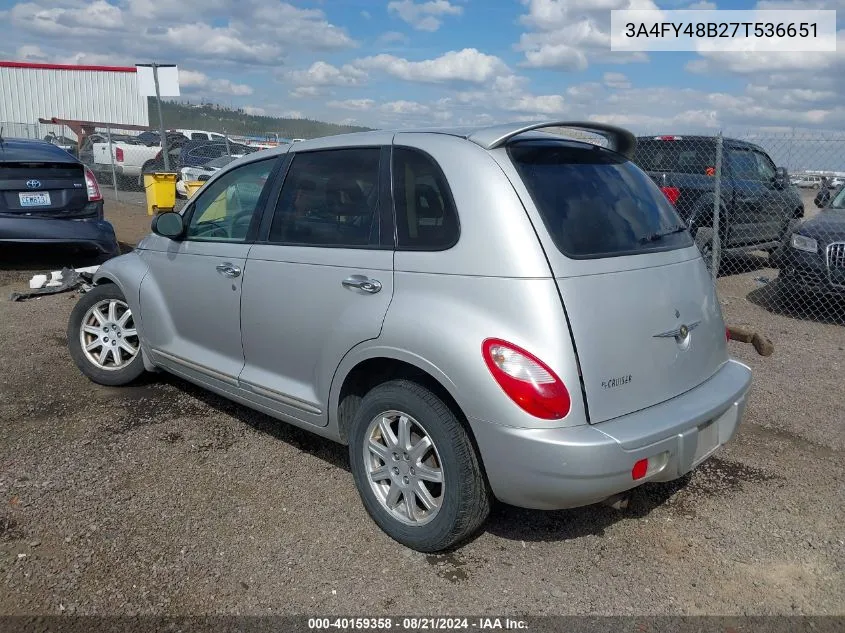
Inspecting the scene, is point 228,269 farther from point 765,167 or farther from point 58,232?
point 765,167

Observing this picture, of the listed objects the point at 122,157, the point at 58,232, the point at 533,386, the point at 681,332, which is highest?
the point at 122,157

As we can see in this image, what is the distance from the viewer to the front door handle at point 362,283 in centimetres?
307

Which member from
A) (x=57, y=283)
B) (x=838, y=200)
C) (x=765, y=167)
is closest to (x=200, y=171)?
(x=57, y=283)

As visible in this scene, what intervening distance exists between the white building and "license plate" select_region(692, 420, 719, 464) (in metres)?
35.3

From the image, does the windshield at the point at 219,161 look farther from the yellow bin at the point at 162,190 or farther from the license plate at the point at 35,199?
the license plate at the point at 35,199

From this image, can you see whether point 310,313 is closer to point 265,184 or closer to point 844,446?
point 265,184

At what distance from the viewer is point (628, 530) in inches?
131

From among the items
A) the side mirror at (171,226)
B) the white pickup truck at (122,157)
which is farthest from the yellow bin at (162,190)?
the side mirror at (171,226)

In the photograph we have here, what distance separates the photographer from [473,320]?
2729mm

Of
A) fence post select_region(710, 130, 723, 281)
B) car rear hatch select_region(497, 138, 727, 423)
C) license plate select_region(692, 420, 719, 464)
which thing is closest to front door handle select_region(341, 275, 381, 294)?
car rear hatch select_region(497, 138, 727, 423)

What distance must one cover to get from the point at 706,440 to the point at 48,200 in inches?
303

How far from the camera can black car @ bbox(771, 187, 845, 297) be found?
7.25 meters

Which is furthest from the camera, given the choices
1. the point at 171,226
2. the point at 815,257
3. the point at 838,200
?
the point at 838,200

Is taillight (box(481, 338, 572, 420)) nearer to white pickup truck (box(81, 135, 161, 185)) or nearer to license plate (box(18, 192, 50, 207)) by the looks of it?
license plate (box(18, 192, 50, 207))
